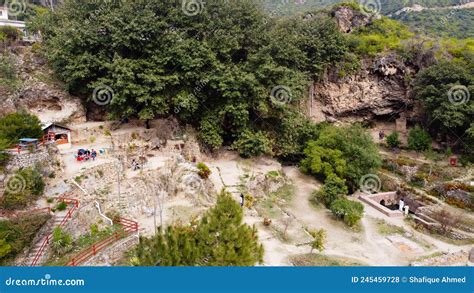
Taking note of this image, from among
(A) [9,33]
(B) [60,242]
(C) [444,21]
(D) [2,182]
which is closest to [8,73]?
(A) [9,33]

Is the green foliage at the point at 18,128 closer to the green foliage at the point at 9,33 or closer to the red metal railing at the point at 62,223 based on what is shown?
the red metal railing at the point at 62,223

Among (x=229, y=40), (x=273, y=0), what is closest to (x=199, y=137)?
(x=229, y=40)

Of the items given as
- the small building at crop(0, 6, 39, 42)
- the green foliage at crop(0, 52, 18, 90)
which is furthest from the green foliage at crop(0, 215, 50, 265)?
the small building at crop(0, 6, 39, 42)

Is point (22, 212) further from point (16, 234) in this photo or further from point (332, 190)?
point (332, 190)

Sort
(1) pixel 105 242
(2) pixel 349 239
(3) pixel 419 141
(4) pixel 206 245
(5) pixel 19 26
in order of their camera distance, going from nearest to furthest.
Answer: (4) pixel 206 245 → (1) pixel 105 242 → (2) pixel 349 239 → (3) pixel 419 141 → (5) pixel 19 26

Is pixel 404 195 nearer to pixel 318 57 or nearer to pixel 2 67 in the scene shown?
pixel 318 57
